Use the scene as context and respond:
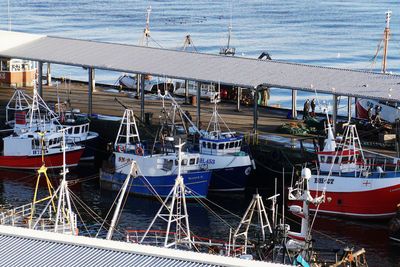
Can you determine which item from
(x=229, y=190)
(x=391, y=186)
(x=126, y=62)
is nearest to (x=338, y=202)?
(x=391, y=186)

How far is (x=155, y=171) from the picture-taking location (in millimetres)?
57438

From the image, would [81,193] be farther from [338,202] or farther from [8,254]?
[8,254]

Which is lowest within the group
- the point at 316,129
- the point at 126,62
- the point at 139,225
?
the point at 139,225

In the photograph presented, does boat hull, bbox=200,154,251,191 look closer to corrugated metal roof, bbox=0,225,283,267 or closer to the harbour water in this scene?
the harbour water

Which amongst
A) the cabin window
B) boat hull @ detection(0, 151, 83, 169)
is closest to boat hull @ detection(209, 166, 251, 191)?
boat hull @ detection(0, 151, 83, 169)

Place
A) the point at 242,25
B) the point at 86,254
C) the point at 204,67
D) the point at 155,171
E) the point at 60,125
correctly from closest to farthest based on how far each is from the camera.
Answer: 1. the point at 86,254
2. the point at 155,171
3. the point at 60,125
4. the point at 204,67
5. the point at 242,25

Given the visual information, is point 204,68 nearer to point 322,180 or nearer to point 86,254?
point 322,180

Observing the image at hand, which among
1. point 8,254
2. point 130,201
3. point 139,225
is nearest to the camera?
point 8,254

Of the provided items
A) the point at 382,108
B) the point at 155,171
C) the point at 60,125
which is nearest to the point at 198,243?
the point at 155,171

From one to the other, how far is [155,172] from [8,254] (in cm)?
2492

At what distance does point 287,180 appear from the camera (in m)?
59.3

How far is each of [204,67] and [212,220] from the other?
16.8 meters

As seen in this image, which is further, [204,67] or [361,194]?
[204,67]

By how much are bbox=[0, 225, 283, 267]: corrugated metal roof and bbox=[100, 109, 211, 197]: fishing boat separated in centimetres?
2127
